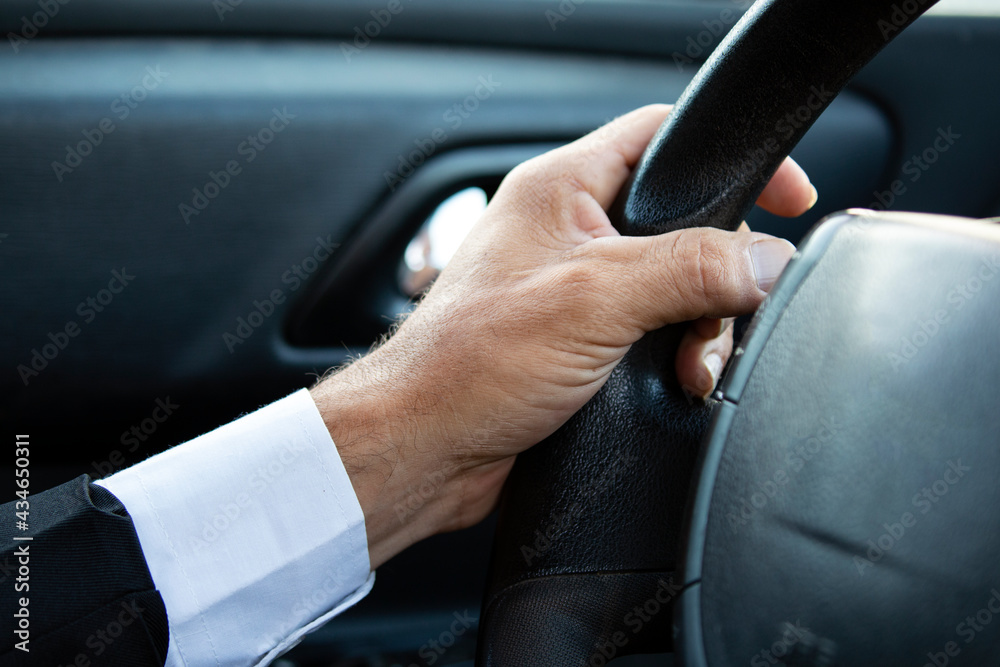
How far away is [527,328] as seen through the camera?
67cm

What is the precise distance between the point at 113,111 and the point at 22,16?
0.15 m

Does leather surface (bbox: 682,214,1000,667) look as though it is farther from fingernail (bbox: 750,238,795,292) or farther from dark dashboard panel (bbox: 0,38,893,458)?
dark dashboard panel (bbox: 0,38,893,458)

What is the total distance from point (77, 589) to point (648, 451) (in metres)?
0.42

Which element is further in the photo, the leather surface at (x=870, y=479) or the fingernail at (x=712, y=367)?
the fingernail at (x=712, y=367)

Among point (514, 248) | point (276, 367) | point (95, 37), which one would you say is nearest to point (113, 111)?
point (95, 37)

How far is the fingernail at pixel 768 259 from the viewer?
0.61 meters

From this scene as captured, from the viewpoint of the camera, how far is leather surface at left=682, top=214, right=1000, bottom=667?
0.34 m

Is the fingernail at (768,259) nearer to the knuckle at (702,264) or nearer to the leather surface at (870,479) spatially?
the knuckle at (702,264)

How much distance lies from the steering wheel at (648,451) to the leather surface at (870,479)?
0.40 feet

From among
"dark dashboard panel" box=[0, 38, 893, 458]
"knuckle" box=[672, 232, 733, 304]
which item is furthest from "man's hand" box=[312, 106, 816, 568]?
"dark dashboard panel" box=[0, 38, 893, 458]

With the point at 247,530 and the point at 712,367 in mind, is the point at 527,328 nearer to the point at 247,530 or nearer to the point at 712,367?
the point at 712,367

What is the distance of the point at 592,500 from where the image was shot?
543 millimetres

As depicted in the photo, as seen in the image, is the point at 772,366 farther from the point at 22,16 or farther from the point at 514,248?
the point at 22,16

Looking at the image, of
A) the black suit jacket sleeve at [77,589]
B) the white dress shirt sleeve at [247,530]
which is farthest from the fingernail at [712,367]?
the black suit jacket sleeve at [77,589]
